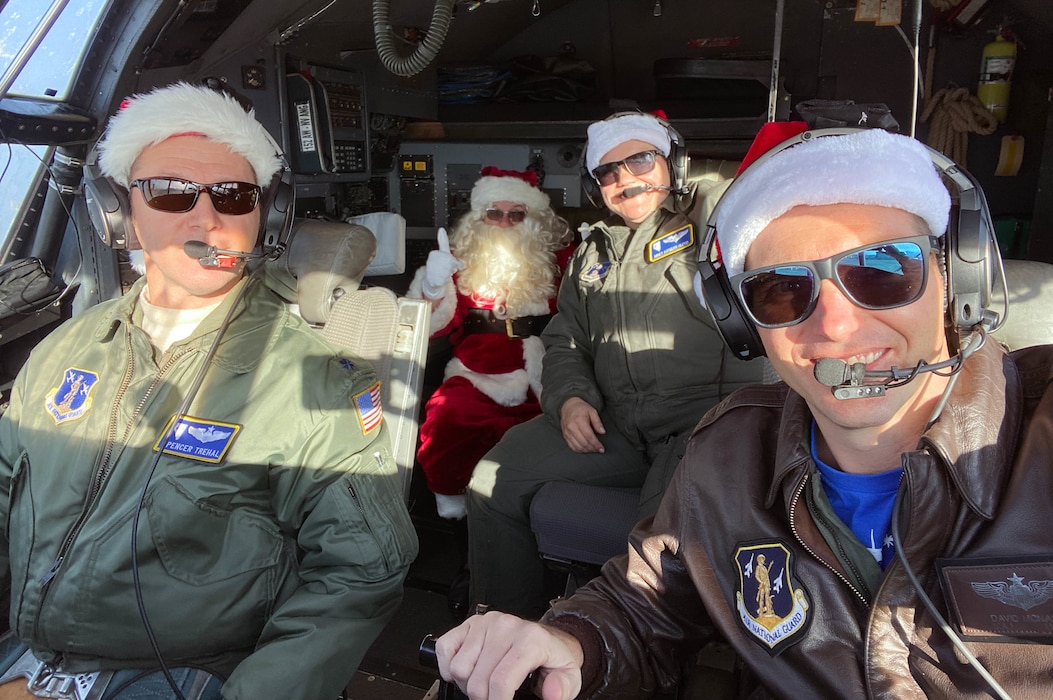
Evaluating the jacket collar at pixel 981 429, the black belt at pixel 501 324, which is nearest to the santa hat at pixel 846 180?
the jacket collar at pixel 981 429

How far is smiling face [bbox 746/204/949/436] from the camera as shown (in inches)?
36.0

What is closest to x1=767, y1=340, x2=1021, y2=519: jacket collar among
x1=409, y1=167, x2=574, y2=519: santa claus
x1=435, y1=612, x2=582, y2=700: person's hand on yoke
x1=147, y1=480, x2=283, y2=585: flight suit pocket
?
x1=435, y1=612, x2=582, y2=700: person's hand on yoke

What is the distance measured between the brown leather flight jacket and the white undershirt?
2.85 ft

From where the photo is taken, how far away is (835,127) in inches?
39.7

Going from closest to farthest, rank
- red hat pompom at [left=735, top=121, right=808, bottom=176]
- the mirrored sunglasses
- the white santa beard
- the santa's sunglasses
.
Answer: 1. the santa's sunglasses
2. red hat pompom at [left=735, top=121, right=808, bottom=176]
3. the white santa beard
4. the mirrored sunglasses

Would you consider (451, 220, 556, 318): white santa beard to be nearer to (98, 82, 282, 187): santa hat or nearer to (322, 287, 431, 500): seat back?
(322, 287, 431, 500): seat back

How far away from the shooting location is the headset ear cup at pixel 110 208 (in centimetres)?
148

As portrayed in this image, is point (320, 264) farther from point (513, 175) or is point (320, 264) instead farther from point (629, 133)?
point (513, 175)

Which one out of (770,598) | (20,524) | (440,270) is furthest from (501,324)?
(770,598)

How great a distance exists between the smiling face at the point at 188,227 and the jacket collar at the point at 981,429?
3.98 ft

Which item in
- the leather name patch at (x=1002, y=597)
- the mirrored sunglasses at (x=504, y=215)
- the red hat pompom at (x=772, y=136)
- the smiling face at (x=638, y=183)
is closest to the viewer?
the leather name patch at (x=1002, y=597)

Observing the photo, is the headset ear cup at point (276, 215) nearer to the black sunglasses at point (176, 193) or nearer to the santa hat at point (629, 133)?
the black sunglasses at point (176, 193)

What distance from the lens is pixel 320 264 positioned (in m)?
1.73

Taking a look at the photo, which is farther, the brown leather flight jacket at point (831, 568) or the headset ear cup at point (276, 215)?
the headset ear cup at point (276, 215)
